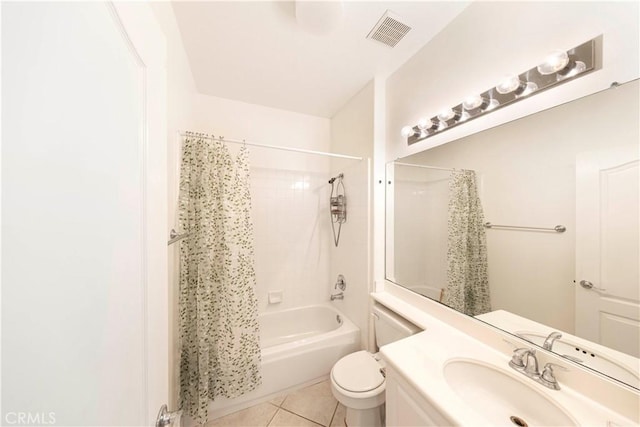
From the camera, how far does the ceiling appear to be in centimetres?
122

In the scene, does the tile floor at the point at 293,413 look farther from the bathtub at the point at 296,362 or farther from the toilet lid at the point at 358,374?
the toilet lid at the point at 358,374

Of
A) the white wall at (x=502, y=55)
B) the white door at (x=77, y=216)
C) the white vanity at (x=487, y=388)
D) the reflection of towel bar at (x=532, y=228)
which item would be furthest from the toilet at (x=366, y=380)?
the white wall at (x=502, y=55)

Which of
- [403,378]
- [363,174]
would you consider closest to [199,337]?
[403,378]

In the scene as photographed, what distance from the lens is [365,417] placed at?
1.32 meters

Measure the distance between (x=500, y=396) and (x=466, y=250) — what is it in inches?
25.7

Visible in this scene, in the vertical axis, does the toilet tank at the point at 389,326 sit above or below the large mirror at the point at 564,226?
below

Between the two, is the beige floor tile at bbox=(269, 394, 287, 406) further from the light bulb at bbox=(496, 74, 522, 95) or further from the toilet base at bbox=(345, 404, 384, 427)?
the light bulb at bbox=(496, 74, 522, 95)

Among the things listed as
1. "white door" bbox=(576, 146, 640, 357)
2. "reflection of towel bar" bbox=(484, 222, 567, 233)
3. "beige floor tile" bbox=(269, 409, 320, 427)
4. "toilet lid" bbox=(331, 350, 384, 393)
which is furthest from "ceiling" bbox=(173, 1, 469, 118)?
"beige floor tile" bbox=(269, 409, 320, 427)

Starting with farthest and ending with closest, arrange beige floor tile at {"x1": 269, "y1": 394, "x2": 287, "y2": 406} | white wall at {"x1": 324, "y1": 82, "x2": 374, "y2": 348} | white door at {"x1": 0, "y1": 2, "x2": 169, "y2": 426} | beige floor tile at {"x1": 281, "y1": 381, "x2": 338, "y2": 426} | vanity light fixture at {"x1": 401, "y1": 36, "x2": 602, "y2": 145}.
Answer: white wall at {"x1": 324, "y1": 82, "x2": 374, "y2": 348} → beige floor tile at {"x1": 269, "y1": 394, "x2": 287, "y2": 406} → beige floor tile at {"x1": 281, "y1": 381, "x2": 338, "y2": 426} → vanity light fixture at {"x1": 401, "y1": 36, "x2": 602, "y2": 145} → white door at {"x1": 0, "y1": 2, "x2": 169, "y2": 426}

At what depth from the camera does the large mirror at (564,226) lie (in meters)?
0.73

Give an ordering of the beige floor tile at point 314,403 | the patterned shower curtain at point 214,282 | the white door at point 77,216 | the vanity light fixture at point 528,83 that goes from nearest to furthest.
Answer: the white door at point 77,216 → the vanity light fixture at point 528,83 → the patterned shower curtain at point 214,282 → the beige floor tile at point 314,403

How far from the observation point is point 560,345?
0.85 m

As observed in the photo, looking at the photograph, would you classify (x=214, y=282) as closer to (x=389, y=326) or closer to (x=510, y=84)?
(x=389, y=326)

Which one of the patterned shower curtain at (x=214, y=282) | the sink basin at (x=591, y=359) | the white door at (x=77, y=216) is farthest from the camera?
the patterned shower curtain at (x=214, y=282)
